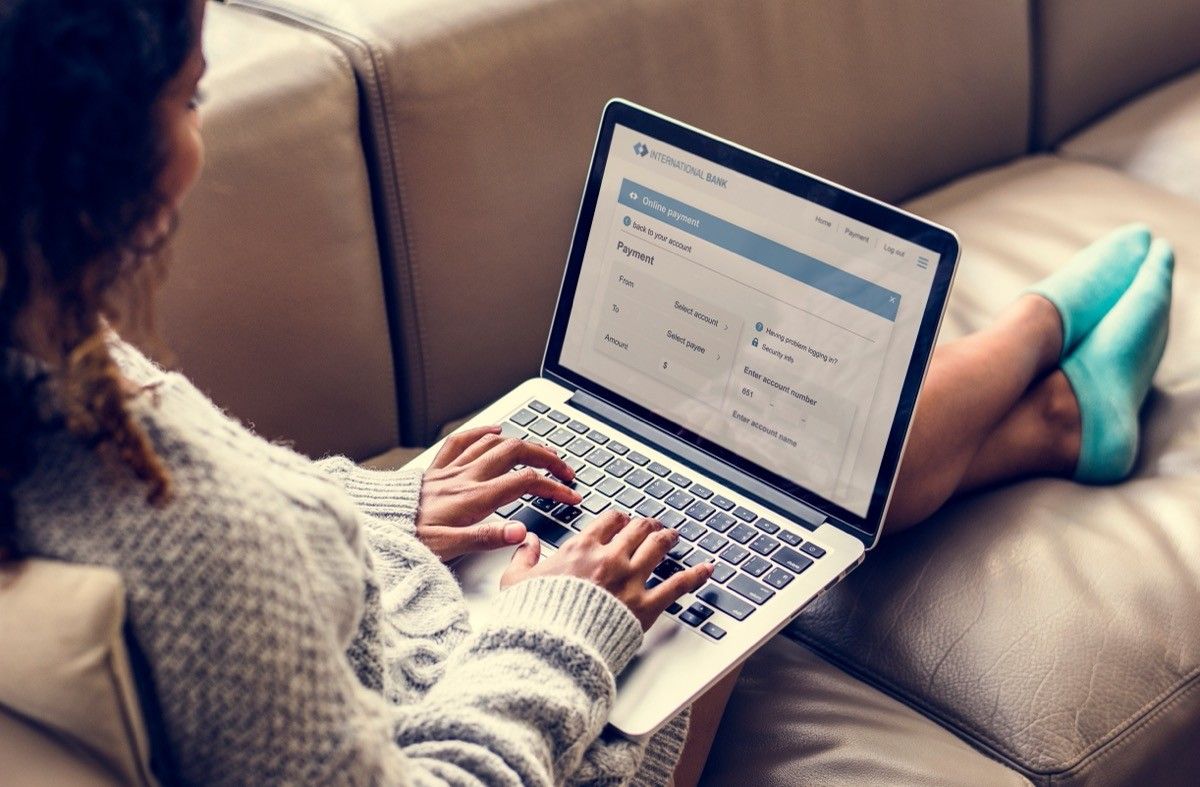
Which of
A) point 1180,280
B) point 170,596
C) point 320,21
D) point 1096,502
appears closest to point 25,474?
point 170,596

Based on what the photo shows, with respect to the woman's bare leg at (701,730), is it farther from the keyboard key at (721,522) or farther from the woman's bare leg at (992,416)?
the woman's bare leg at (992,416)

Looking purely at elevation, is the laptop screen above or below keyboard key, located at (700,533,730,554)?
above

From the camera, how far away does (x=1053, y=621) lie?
102 cm

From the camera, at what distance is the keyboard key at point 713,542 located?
3.20 feet

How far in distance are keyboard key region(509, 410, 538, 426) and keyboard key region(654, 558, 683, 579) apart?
0.21m

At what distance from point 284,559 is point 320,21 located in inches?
28.6

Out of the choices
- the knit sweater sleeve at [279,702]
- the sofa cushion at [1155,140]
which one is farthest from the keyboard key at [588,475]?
the sofa cushion at [1155,140]

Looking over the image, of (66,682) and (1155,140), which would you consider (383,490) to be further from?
(1155,140)

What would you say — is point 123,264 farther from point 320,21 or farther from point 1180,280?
point 1180,280

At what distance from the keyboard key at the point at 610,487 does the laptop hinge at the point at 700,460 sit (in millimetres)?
53

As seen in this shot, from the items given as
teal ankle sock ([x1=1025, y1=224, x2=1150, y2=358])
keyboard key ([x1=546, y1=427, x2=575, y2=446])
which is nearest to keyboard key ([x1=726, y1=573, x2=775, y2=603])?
keyboard key ([x1=546, y1=427, x2=575, y2=446])

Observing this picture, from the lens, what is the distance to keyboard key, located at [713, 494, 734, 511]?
1011 mm

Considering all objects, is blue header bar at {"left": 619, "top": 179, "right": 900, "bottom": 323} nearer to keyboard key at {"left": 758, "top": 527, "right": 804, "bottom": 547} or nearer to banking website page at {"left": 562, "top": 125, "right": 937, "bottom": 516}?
banking website page at {"left": 562, "top": 125, "right": 937, "bottom": 516}

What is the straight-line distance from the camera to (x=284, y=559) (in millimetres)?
609
